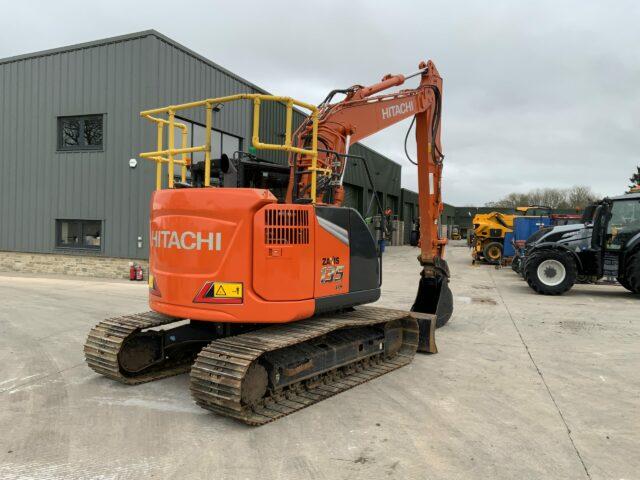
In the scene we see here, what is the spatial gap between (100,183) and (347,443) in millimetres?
13274

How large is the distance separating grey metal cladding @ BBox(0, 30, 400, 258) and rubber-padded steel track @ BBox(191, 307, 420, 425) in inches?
354

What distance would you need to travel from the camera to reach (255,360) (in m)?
4.37

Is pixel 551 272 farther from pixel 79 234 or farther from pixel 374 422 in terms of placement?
pixel 79 234

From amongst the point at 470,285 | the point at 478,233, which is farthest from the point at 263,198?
the point at 478,233

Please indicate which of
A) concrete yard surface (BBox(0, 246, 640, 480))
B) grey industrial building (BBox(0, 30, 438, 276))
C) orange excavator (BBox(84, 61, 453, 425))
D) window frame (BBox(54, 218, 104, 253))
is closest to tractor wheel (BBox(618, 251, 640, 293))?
concrete yard surface (BBox(0, 246, 640, 480))

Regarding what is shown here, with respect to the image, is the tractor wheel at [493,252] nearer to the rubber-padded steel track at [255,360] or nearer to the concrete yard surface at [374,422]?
the concrete yard surface at [374,422]

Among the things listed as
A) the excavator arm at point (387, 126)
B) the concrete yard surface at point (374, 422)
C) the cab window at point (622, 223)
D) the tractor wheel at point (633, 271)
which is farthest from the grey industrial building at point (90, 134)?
the concrete yard surface at point (374, 422)

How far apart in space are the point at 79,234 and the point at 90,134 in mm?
3060

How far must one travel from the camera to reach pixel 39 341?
7.09 m

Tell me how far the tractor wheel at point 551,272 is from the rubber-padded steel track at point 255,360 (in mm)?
8447

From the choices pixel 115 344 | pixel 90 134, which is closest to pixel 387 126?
pixel 115 344

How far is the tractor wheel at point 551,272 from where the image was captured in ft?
41.5

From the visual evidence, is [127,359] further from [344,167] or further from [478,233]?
[478,233]

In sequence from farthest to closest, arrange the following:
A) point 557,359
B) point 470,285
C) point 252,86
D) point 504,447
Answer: point 252,86 < point 470,285 < point 557,359 < point 504,447
